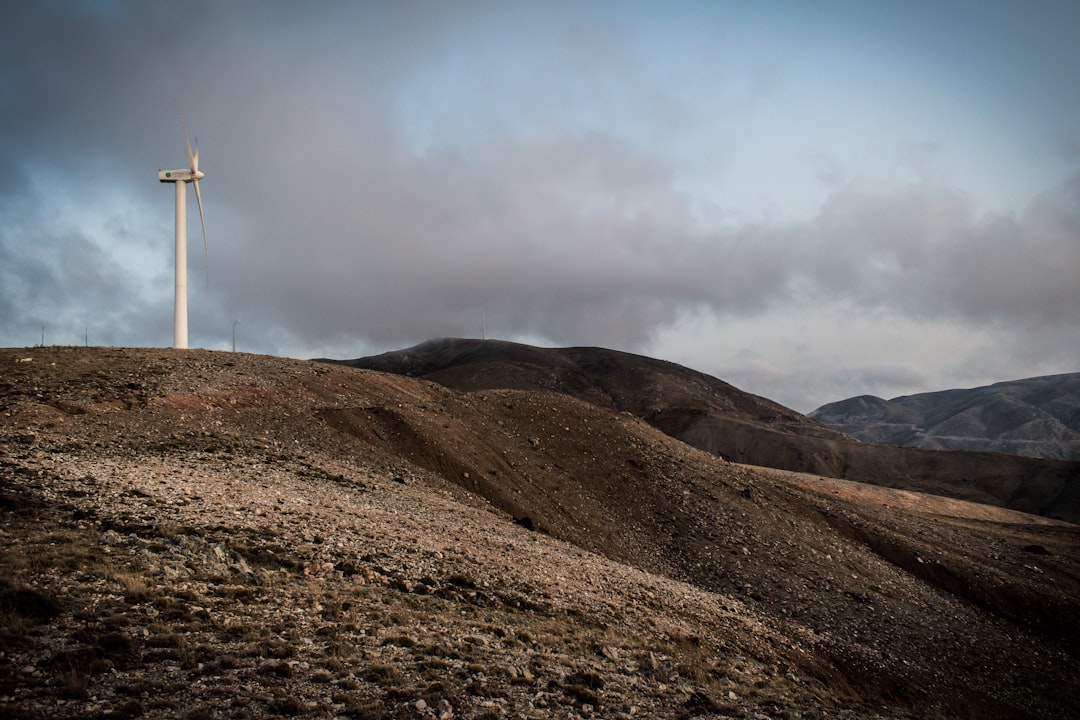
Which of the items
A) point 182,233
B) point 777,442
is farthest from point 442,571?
point 777,442

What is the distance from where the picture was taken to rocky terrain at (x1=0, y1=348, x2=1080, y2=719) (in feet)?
39.3

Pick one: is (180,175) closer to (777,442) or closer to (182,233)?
(182,233)

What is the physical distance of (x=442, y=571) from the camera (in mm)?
19578

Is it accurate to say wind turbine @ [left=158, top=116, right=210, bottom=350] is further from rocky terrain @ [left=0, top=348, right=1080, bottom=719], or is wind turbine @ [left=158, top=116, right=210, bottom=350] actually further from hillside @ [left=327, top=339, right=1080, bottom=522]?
hillside @ [left=327, top=339, right=1080, bottom=522]

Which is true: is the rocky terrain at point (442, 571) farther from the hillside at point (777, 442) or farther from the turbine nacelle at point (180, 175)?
the hillside at point (777, 442)

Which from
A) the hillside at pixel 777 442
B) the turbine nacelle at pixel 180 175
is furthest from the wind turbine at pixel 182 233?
the hillside at pixel 777 442

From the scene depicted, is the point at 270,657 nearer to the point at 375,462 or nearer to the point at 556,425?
the point at 375,462

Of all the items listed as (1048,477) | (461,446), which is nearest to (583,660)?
(461,446)

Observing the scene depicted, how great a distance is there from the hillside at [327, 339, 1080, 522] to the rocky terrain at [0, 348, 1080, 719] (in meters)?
65.7

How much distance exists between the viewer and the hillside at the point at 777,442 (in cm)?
12356

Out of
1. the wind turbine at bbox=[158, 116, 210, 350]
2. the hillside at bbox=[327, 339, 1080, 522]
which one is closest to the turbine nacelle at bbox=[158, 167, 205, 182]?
the wind turbine at bbox=[158, 116, 210, 350]

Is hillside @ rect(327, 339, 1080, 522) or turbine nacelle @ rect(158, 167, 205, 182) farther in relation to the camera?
hillside @ rect(327, 339, 1080, 522)

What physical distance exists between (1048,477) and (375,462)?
14869 cm

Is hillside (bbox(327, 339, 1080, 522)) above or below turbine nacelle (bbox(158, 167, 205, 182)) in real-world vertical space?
below
